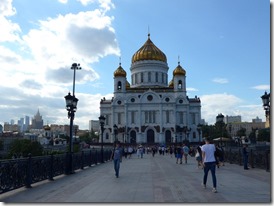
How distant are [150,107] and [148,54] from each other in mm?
13517

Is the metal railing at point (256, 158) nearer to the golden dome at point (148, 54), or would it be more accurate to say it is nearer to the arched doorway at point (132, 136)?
the arched doorway at point (132, 136)

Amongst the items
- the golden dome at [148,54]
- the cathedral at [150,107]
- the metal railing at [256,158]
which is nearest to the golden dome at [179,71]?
the cathedral at [150,107]

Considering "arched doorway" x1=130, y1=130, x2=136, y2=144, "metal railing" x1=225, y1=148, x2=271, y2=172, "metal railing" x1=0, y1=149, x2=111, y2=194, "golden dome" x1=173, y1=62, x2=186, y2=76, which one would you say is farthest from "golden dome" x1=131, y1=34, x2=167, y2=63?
"metal railing" x1=0, y1=149, x2=111, y2=194

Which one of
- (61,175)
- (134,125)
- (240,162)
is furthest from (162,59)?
(61,175)

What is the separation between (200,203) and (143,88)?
233 feet

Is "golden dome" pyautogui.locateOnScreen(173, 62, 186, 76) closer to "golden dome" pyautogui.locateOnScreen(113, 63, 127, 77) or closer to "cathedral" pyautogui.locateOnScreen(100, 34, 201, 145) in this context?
"cathedral" pyautogui.locateOnScreen(100, 34, 201, 145)

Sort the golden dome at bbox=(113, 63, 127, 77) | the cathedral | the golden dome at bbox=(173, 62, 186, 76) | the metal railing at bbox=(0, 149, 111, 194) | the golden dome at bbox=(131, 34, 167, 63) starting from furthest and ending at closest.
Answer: the golden dome at bbox=(131, 34, 167, 63)
the golden dome at bbox=(113, 63, 127, 77)
the golden dome at bbox=(173, 62, 186, 76)
the cathedral
the metal railing at bbox=(0, 149, 111, 194)

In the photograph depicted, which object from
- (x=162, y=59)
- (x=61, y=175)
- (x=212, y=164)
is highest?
(x=162, y=59)

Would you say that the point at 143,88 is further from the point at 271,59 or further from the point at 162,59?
the point at 271,59

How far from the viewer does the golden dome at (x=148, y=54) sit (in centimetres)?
8069

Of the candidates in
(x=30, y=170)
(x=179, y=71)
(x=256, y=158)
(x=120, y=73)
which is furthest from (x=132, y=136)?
(x=30, y=170)

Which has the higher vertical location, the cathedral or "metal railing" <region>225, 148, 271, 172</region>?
the cathedral

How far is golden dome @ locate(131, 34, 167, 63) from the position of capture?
80688mm

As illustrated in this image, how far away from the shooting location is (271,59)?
8898mm
